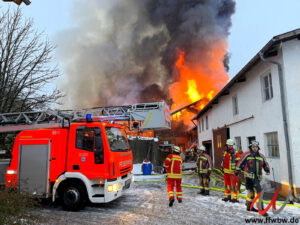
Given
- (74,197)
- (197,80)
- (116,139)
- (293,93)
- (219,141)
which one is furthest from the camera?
(197,80)

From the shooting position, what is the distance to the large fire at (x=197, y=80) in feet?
134

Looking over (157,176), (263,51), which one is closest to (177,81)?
(157,176)

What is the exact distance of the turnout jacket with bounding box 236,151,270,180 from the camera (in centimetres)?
568

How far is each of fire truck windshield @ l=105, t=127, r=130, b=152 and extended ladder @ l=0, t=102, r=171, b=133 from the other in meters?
0.53

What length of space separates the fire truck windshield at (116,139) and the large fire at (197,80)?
Answer: 1298 inches

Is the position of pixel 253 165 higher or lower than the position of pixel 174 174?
higher

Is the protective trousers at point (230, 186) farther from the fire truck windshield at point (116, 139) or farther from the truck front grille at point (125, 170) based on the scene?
the fire truck windshield at point (116, 139)

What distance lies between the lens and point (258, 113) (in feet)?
30.1

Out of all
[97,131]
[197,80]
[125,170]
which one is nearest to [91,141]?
[97,131]

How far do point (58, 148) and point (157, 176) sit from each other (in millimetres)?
7325

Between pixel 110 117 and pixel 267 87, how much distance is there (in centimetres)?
626

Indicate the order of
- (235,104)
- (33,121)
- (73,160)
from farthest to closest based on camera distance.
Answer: (235,104)
(33,121)
(73,160)

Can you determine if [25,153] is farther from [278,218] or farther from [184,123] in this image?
[184,123]

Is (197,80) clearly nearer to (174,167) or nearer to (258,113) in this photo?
(258,113)
